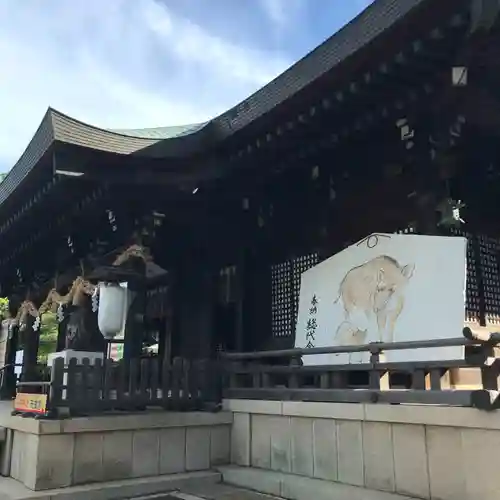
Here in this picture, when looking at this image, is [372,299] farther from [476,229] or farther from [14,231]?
[14,231]

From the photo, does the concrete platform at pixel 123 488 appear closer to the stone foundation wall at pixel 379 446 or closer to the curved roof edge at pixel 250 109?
the stone foundation wall at pixel 379 446

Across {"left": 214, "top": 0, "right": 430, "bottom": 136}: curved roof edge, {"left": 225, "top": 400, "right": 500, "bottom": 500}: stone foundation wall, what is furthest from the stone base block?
{"left": 214, "top": 0, "right": 430, "bottom": 136}: curved roof edge

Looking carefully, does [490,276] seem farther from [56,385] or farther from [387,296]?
[56,385]

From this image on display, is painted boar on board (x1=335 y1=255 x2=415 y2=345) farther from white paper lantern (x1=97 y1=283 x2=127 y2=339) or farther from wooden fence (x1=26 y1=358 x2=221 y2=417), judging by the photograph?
white paper lantern (x1=97 y1=283 x2=127 y2=339)

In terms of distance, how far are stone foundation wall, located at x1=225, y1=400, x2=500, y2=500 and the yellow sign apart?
2.32 metres

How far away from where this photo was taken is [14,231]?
30.8 feet

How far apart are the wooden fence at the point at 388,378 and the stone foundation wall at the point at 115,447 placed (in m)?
0.69

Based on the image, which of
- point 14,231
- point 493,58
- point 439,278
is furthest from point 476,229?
point 14,231

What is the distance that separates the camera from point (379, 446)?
4891 mm

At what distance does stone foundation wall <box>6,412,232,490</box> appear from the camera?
5.30 metres

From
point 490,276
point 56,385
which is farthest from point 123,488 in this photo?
point 490,276

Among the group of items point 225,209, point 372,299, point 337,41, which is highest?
point 337,41

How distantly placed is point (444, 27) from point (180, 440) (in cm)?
512

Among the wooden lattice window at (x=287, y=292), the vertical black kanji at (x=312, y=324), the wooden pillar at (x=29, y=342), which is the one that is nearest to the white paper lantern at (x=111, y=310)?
the wooden lattice window at (x=287, y=292)
